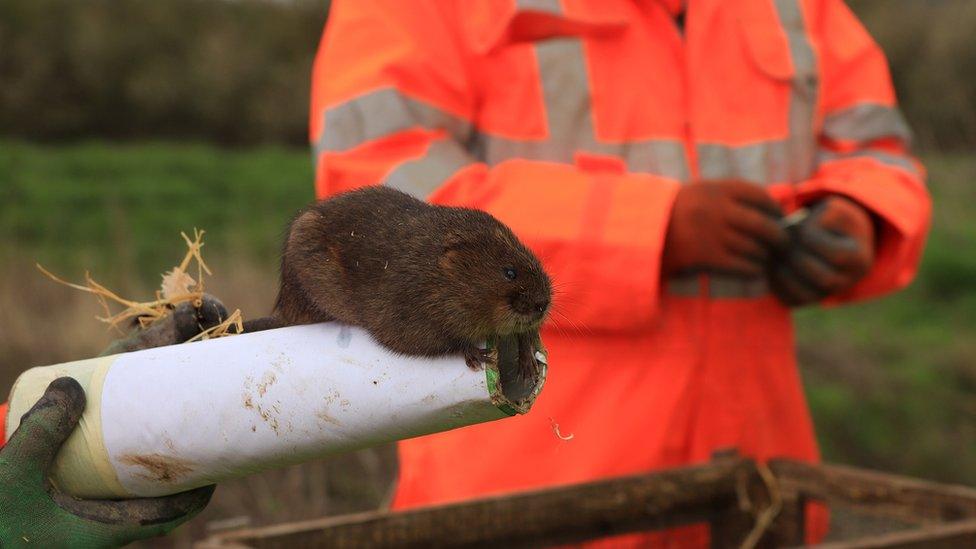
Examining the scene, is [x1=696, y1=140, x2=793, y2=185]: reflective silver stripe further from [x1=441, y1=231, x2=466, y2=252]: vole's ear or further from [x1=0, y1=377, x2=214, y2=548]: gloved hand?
[x1=0, y1=377, x2=214, y2=548]: gloved hand

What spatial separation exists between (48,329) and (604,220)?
4635mm

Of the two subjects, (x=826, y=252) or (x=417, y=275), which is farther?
(x=826, y=252)

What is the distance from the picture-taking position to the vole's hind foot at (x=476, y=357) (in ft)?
5.34

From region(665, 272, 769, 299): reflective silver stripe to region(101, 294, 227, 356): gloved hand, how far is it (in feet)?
4.30

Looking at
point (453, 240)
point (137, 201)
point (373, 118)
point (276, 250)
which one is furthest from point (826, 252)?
point (137, 201)

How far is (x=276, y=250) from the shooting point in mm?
Answer: 7535

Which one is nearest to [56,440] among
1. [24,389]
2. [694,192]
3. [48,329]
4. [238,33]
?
[24,389]

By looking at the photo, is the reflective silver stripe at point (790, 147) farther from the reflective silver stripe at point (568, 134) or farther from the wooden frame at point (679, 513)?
the wooden frame at point (679, 513)

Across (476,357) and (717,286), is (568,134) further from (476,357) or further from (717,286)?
(476,357)

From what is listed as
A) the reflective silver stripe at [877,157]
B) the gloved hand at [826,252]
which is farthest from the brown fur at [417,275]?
the reflective silver stripe at [877,157]

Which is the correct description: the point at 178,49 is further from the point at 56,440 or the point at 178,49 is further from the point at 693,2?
the point at 56,440

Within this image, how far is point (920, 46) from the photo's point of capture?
50.0 ft

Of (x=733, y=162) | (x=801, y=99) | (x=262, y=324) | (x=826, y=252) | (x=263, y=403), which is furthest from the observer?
(x=801, y=99)

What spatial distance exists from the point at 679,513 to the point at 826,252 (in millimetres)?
795
